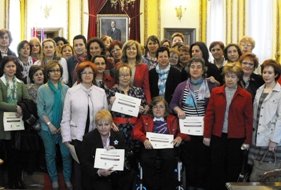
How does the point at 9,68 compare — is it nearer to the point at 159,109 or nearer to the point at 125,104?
the point at 125,104

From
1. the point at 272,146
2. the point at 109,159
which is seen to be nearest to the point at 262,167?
the point at 272,146

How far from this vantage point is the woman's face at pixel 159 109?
233 inches

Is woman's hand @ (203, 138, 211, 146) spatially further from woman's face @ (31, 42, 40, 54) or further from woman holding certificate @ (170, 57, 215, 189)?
woman's face @ (31, 42, 40, 54)

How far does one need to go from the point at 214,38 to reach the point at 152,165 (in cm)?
926

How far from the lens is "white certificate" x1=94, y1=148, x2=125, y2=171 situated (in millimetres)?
5387

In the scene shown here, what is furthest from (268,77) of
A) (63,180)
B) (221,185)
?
(63,180)

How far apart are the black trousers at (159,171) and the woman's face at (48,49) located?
7.74ft

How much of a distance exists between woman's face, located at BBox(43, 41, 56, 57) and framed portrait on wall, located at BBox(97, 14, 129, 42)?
8504mm

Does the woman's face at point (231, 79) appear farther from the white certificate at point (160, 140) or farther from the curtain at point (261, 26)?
the curtain at point (261, 26)

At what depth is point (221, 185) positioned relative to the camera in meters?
5.78

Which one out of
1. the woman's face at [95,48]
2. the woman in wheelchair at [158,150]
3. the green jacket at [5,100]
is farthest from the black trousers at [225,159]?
the green jacket at [5,100]

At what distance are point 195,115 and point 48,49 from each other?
2.50 metres

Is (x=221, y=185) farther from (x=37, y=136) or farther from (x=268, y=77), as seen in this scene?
(x=37, y=136)

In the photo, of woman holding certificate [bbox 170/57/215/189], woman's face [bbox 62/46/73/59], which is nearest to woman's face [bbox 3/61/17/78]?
woman's face [bbox 62/46/73/59]
